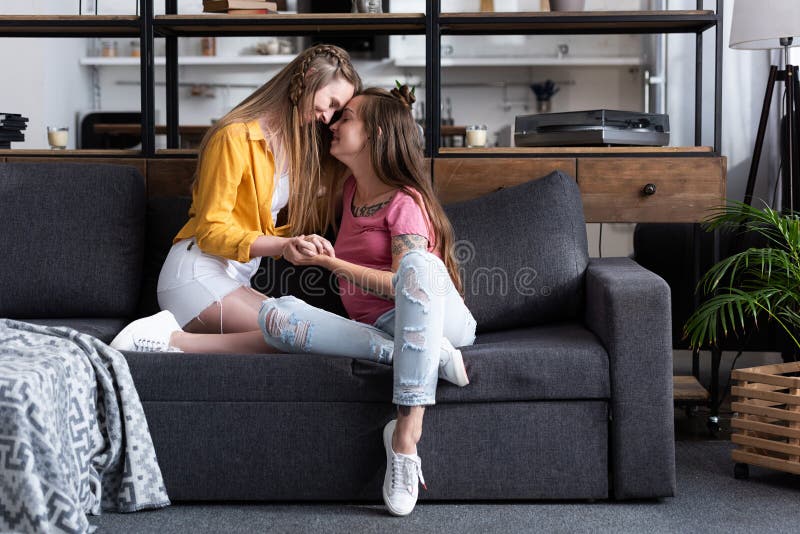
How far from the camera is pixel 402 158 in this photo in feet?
7.76

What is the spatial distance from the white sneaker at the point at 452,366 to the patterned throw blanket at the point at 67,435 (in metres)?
0.69

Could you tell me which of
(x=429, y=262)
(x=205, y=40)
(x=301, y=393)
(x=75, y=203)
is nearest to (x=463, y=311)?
(x=429, y=262)

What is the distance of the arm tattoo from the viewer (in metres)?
2.21

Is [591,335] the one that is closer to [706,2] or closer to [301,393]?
[301,393]

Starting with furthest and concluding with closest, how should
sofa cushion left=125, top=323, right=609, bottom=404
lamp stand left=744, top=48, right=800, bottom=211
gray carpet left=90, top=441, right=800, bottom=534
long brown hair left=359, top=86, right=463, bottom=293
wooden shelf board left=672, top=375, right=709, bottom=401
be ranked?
lamp stand left=744, top=48, right=800, bottom=211, wooden shelf board left=672, top=375, right=709, bottom=401, long brown hair left=359, top=86, right=463, bottom=293, sofa cushion left=125, top=323, right=609, bottom=404, gray carpet left=90, top=441, right=800, bottom=534

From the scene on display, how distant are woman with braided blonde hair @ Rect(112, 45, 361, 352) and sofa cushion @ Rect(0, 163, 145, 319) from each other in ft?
0.83

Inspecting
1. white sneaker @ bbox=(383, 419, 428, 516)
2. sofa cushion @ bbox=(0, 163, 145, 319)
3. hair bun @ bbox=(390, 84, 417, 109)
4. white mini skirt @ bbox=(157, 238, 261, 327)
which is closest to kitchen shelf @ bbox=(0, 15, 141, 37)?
sofa cushion @ bbox=(0, 163, 145, 319)

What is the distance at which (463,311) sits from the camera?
2.28m

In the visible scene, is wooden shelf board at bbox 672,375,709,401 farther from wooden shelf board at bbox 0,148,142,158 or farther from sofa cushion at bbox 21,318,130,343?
wooden shelf board at bbox 0,148,142,158

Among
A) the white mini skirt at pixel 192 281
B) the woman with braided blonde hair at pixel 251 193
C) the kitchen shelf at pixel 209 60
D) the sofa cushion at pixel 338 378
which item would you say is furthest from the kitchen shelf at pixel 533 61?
the sofa cushion at pixel 338 378

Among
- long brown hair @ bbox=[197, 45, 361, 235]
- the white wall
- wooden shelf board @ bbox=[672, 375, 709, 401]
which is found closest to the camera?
long brown hair @ bbox=[197, 45, 361, 235]

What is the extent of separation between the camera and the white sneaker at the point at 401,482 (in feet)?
6.69

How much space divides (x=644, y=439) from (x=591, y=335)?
0.29 meters

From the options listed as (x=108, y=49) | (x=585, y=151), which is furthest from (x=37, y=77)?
(x=585, y=151)
